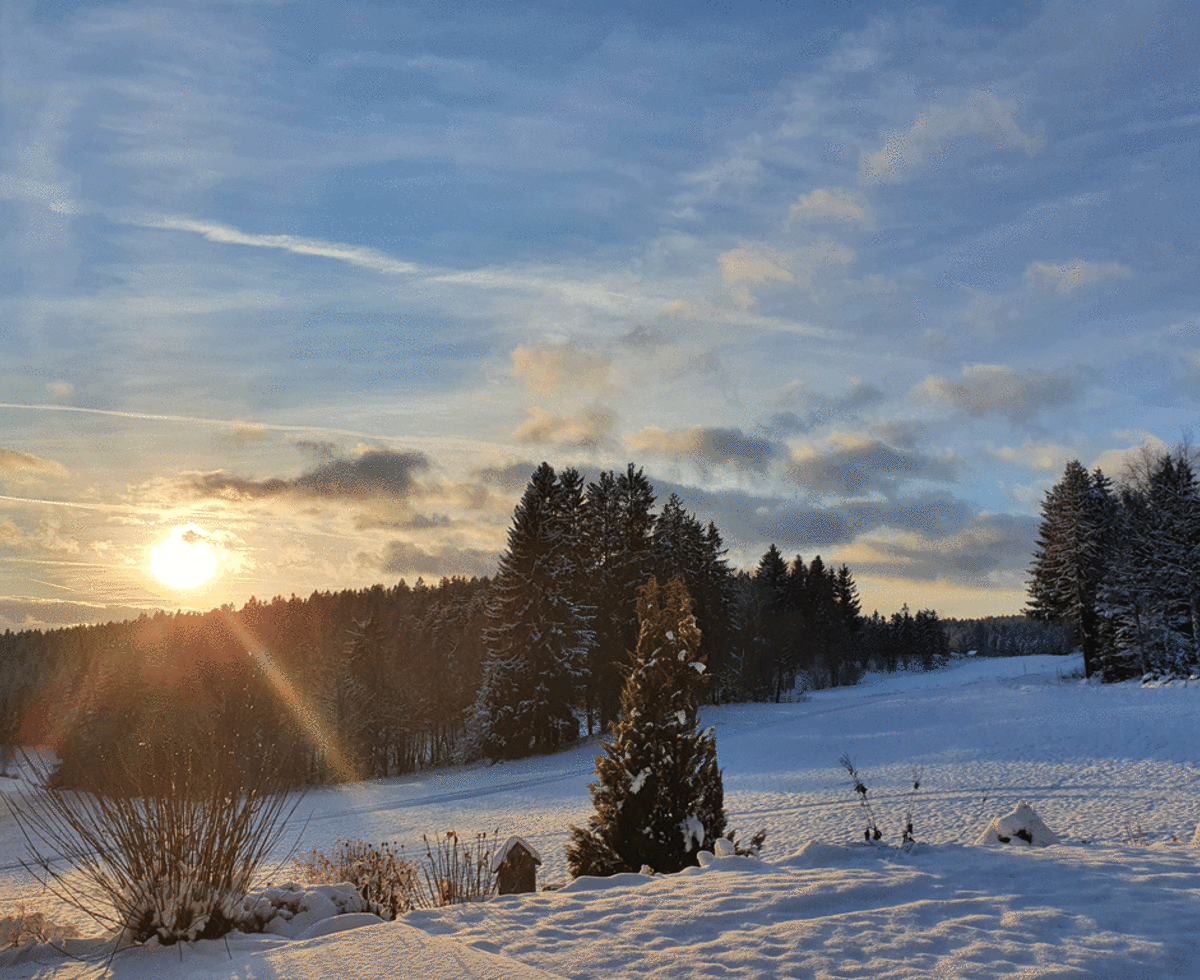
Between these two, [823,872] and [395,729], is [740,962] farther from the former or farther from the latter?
[395,729]

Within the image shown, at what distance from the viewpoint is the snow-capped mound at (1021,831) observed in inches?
388

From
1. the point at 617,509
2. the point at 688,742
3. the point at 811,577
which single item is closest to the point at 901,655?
the point at 811,577

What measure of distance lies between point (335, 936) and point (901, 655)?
10942cm

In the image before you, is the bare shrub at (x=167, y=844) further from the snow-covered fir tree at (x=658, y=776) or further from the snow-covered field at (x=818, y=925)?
the snow-covered fir tree at (x=658, y=776)

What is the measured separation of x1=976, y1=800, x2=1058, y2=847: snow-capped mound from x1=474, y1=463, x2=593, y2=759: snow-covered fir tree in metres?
31.1

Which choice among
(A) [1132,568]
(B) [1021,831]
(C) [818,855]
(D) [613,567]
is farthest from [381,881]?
(A) [1132,568]

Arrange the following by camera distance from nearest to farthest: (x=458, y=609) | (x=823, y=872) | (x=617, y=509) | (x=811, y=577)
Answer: (x=823, y=872) < (x=617, y=509) < (x=458, y=609) < (x=811, y=577)

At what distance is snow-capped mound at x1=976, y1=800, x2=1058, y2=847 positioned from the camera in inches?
388

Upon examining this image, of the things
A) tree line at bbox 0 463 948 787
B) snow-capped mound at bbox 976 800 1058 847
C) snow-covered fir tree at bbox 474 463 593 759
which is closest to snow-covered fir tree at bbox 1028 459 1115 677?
tree line at bbox 0 463 948 787

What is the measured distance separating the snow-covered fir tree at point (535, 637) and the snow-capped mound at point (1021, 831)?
31.1 meters

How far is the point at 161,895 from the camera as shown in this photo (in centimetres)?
646

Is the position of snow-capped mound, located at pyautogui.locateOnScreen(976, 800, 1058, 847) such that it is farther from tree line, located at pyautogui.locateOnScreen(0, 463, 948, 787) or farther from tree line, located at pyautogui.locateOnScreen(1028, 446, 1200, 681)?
tree line, located at pyautogui.locateOnScreen(1028, 446, 1200, 681)

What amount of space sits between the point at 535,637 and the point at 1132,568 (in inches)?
1248

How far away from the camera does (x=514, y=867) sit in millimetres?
9352
